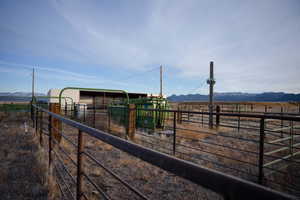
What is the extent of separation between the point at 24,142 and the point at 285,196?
18.9 feet

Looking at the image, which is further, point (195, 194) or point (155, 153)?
point (195, 194)

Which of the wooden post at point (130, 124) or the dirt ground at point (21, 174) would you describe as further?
the wooden post at point (130, 124)

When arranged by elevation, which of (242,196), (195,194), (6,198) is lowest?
(195,194)

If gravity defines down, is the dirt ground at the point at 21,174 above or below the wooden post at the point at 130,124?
below

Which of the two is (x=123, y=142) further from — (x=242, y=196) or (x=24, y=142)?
(x=24, y=142)

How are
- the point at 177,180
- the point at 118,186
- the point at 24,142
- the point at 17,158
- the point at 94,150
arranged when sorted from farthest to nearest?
the point at 24,142 < the point at 94,150 < the point at 17,158 < the point at 177,180 < the point at 118,186

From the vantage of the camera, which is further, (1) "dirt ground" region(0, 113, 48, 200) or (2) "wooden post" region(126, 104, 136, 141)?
(2) "wooden post" region(126, 104, 136, 141)

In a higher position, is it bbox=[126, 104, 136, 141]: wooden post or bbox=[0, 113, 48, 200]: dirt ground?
bbox=[126, 104, 136, 141]: wooden post

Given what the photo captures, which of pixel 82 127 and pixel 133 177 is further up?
pixel 82 127

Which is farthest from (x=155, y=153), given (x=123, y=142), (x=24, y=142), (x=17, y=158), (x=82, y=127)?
(x=24, y=142)

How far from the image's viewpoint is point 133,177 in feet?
9.20

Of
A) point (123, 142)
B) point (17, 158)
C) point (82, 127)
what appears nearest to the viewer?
point (123, 142)

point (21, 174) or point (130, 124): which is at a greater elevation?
point (130, 124)

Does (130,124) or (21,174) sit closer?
(21,174)
